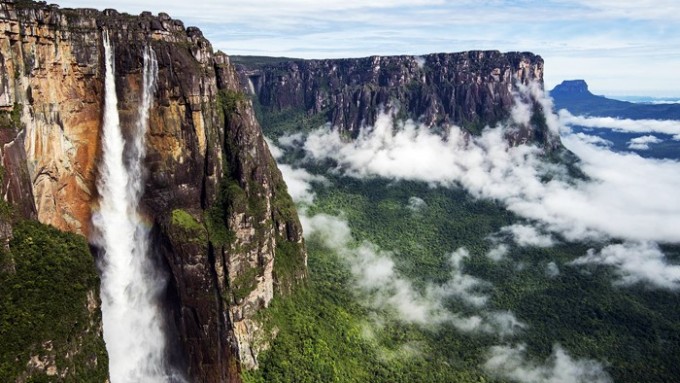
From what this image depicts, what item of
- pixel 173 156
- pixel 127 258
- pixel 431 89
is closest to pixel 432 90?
pixel 431 89

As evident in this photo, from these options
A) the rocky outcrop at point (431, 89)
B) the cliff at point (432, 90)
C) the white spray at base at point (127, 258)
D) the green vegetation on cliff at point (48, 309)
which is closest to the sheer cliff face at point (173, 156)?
the white spray at base at point (127, 258)

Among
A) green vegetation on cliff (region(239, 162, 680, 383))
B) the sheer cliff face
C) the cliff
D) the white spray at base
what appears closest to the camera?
the sheer cliff face

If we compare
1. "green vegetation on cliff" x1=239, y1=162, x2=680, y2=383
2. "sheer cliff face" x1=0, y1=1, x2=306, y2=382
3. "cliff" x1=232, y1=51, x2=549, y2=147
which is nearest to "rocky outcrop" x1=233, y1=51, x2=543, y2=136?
"cliff" x1=232, y1=51, x2=549, y2=147

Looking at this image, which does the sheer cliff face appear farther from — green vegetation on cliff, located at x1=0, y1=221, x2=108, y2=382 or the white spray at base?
green vegetation on cliff, located at x1=0, y1=221, x2=108, y2=382

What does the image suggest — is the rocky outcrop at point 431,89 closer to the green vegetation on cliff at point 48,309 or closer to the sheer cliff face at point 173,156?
the sheer cliff face at point 173,156

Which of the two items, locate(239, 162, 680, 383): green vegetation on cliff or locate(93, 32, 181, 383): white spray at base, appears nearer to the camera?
locate(93, 32, 181, 383): white spray at base
